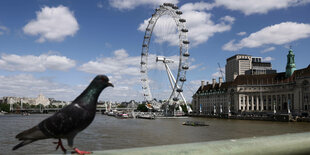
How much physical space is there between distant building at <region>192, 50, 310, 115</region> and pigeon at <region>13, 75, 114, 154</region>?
8211cm

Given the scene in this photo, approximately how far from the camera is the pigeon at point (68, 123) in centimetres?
246

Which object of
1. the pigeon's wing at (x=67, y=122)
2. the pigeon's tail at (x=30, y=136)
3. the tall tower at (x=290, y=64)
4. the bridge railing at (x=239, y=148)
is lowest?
the bridge railing at (x=239, y=148)

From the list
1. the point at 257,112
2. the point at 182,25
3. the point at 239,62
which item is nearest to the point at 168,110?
the point at 257,112

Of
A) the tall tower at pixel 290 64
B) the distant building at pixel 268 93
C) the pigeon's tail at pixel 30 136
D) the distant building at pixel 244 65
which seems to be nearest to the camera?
the pigeon's tail at pixel 30 136

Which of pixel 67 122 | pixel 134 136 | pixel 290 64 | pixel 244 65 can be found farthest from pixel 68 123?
pixel 244 65

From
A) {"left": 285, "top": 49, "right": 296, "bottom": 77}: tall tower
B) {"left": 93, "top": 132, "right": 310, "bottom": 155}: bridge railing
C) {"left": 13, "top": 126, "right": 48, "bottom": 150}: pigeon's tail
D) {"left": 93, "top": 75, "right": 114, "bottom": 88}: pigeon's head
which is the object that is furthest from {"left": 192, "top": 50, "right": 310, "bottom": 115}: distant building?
{"left": 13, "top": 126, "right": 48, "bottom": 150}: pigeon's tail

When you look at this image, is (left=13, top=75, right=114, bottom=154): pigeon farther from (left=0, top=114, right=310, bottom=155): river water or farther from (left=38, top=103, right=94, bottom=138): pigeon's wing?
(left=0, top=114, right=310, bottom=155): river water

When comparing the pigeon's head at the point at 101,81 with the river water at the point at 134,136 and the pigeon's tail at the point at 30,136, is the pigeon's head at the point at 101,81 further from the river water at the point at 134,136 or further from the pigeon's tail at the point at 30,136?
the river water at the point at 134,136

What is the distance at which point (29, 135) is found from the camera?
2.45 meters

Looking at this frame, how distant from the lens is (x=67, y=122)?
2.52 m

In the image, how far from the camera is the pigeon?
8.05 feet

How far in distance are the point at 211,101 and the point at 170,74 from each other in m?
37.3

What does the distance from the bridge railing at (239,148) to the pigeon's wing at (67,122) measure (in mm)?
361

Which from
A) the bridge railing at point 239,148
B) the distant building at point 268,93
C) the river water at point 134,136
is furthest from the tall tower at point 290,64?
the bridge railing at point 239,148
